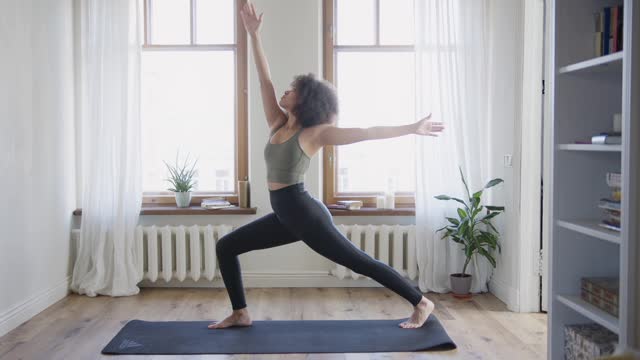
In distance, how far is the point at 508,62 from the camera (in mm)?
4406

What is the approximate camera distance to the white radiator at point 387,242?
15.9 ft

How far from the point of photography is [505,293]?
4.48m

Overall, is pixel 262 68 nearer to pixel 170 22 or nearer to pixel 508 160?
pixel 170 22

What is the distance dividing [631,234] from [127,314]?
303 cm

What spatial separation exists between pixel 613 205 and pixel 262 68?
1995 mm

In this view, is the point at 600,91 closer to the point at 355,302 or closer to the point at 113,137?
the point at 355,302

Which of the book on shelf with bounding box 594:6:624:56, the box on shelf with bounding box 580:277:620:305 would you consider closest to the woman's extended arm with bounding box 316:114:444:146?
the book on shelf with bounding box 594:6:624:56

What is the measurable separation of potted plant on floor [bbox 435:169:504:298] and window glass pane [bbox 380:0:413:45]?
113 centimetres

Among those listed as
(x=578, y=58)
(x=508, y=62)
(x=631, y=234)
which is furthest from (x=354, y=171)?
(x=631, y=234)

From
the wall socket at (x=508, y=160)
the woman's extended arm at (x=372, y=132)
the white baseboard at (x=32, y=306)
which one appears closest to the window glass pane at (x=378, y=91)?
the wall socket at (x=508, y=160)

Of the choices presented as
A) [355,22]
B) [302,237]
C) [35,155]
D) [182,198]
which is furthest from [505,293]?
[35,155]

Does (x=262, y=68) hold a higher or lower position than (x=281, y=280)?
higher

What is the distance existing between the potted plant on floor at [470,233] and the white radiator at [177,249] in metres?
1.60

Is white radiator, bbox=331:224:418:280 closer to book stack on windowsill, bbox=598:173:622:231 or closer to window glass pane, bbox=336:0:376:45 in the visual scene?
window glass pane, bbox=336:0:376:45
